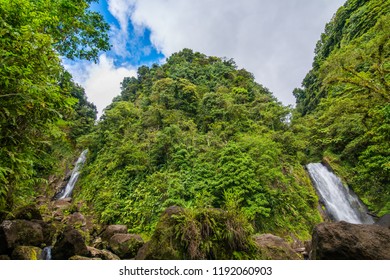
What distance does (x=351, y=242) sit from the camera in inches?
179

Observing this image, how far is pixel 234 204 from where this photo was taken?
472 cm

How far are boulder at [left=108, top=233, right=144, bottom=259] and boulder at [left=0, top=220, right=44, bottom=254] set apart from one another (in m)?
2.61

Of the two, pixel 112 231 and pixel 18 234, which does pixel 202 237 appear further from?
pixel 112 231

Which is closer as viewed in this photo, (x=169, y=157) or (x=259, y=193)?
(x=259, y=193)

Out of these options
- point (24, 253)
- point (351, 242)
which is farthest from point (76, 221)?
point (351, 242)

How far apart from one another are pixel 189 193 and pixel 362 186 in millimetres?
11641

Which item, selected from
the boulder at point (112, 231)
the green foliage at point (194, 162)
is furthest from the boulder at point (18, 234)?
the green foliage at point (194, 162)

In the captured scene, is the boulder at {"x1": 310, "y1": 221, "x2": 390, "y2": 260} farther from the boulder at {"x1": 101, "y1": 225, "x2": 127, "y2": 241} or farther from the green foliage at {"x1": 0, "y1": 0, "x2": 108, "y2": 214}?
the boulder at {"x1": 101, "y1": 225, "x2": 127, "y2": 241}

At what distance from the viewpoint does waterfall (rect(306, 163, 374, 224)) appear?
14062mm

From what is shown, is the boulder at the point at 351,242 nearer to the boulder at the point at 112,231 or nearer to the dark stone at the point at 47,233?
the dark stone at the point at 47,233

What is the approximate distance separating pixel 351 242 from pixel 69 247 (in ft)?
24.2

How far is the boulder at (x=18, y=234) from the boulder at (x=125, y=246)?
8.56ft

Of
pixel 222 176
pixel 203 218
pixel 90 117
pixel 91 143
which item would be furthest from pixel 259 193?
pixel 90 117

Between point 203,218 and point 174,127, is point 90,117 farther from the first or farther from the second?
point 203,218
